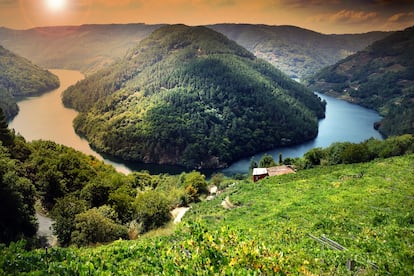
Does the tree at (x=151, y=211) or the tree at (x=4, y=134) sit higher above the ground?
the tree at (x=4, y=134)

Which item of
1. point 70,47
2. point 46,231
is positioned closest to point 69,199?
point 46,231

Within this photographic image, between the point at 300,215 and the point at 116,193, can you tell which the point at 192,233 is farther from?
the point at 116,193

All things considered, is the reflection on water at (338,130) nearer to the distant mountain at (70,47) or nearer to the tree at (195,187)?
the tree at (195,187)

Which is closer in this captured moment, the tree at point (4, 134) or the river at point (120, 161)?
the tree at point (4, 134)

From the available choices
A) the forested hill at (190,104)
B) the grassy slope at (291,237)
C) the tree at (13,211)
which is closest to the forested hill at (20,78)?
the forested hill at (190,104)

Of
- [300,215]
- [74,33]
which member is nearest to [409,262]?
[300,215]

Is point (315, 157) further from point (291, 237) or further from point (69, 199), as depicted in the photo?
point (291, 237)
